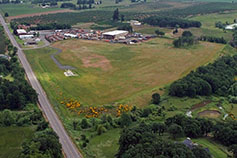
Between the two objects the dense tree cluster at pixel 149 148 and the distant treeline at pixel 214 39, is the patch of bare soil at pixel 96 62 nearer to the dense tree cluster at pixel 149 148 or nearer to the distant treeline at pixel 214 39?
the dense tree cluster at pixel 149 148

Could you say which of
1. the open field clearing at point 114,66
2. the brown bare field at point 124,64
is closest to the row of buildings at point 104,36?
the brown bare field at point 124,64

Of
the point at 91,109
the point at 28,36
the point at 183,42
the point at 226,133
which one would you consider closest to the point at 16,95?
the point at 91,109

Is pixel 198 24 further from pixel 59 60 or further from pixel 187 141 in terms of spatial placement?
pixel 187 141

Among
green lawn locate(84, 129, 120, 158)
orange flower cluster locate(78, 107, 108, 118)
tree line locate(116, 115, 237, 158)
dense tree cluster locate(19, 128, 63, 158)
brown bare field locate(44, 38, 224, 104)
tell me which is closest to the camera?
tree line locate(116, 115, 237, 158)

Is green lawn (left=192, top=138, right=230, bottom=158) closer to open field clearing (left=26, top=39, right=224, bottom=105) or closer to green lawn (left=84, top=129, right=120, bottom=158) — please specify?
green lawn (left=84, top=129, right=120, bottom=158)

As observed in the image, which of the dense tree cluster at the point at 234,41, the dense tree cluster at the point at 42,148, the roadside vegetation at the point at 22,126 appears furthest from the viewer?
the dense tree cluster at the point at 234,41

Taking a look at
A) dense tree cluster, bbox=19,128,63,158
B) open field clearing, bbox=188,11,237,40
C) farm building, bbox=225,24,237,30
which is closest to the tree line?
dense tree cluster, bbox=19,128,63,158
